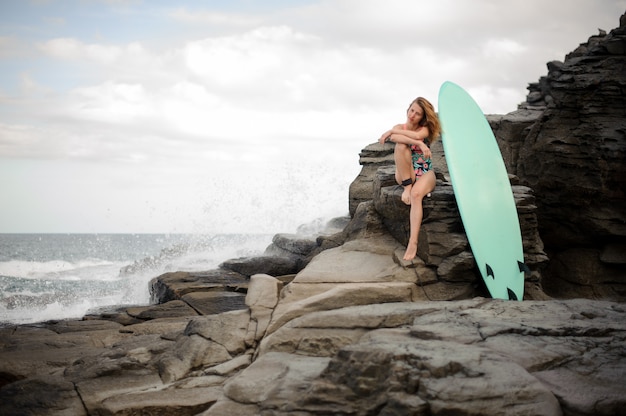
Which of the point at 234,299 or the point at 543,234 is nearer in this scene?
the point at 234,299

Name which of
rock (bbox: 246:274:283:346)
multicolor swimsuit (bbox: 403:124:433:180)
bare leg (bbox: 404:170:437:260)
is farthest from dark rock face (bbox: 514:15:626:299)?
rock (bbox: 246:274:283:346)

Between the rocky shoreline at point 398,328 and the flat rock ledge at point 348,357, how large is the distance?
14 millimetres

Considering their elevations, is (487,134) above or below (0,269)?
above

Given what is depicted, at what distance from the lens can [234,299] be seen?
8.22 metres

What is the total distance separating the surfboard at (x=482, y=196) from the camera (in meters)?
5.89

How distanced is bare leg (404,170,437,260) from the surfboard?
0.29 meters

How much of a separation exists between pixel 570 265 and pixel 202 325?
6419mm

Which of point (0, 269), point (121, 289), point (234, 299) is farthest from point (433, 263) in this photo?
point (0, 269)

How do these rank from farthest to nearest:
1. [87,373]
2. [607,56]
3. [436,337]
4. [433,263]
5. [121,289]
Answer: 1. [121,289]
2. [607,56]
3. [433,263]
4. [87,373]
5. [436,337]

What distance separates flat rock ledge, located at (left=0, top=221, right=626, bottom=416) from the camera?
11.2 ft

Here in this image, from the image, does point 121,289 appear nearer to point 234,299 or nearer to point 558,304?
point 234,299

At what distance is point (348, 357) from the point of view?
12.3 ft

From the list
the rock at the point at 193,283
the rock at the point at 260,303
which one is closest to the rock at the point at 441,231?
the rock at the point at 260,303

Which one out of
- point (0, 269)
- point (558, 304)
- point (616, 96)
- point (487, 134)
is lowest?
point (0, 269)
